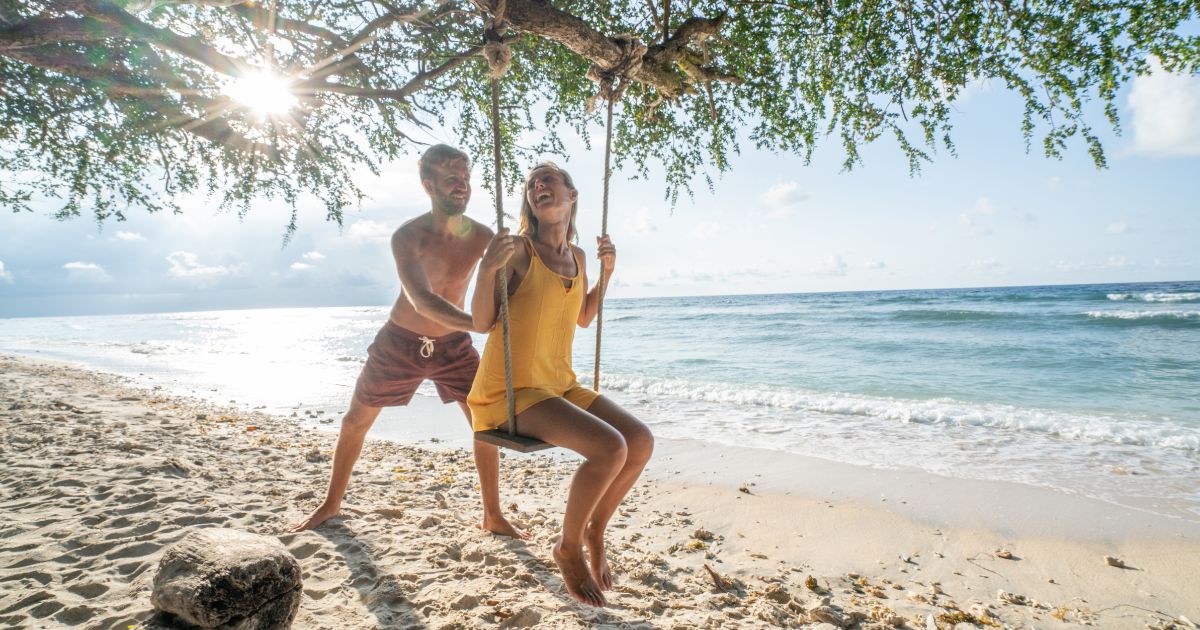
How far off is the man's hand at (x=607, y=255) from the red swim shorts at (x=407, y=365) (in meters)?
0.95

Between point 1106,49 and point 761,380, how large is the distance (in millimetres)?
9997

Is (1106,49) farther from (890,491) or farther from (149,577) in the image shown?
(149,577)

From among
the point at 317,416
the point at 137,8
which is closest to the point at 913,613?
the point at 137,8

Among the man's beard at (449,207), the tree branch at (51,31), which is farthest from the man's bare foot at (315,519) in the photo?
the tree branch at (51,31)

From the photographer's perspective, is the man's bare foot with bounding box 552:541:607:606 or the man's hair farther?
the man's hair

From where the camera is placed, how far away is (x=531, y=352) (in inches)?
100.0

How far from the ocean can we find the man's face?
4759 millimetres

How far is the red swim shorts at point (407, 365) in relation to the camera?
10.9 ft

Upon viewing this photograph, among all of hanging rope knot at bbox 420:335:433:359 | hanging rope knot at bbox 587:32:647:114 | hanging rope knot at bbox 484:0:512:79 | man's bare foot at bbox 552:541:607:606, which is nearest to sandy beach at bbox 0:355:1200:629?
man's bare foot at bbox 552:541:607:606

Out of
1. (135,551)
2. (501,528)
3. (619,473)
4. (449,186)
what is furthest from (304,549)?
(449,186)

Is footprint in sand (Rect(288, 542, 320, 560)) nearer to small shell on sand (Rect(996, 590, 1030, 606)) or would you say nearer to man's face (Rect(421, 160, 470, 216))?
man's face (Rect(421, 160, 470, 216))

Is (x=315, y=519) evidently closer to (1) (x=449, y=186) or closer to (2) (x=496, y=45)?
(1) (x=449, y=186)

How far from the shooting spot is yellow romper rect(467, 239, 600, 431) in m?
2.53

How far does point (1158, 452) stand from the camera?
20.0 ft
